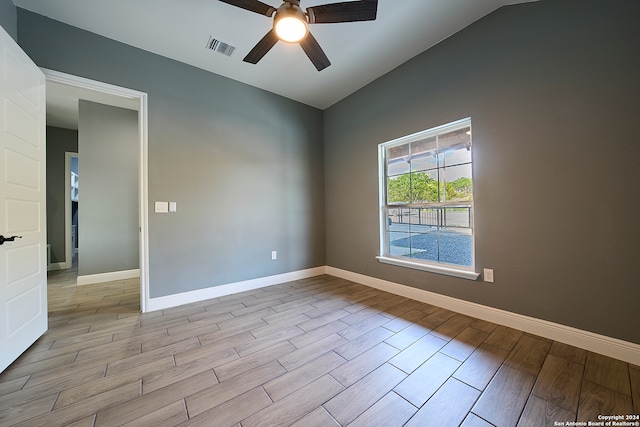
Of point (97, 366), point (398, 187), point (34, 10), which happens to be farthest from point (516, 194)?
point (34, 10)

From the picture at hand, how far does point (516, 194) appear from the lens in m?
2.01

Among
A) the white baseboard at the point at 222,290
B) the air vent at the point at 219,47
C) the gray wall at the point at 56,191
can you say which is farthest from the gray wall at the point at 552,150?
the gray wall at the point at 56,191

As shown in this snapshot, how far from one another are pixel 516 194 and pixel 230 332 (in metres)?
2.80

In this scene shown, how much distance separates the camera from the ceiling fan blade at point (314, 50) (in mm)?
1910

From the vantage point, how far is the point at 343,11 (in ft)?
5.58

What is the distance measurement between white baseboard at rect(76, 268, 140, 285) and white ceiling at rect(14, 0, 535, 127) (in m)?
3.34

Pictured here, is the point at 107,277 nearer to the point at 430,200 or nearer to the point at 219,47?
the point at 219,47

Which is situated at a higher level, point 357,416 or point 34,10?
point 34,10

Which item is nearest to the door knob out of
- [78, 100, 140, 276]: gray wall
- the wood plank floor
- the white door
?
the white door

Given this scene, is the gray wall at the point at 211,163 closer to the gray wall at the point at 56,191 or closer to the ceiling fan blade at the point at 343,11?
the ceiling fan blade at the point at 343,11

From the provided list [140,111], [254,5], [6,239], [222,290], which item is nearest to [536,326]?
[222,290]

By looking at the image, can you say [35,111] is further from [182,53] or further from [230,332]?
[230,332]

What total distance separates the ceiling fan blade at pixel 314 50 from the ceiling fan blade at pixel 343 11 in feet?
0.41

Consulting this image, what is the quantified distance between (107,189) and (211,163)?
226 cm
